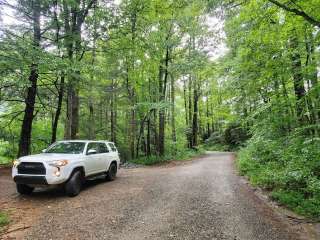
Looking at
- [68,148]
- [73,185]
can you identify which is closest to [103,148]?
[68,148]

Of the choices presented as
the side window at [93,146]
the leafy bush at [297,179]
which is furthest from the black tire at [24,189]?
the leafy bush at [297,179]

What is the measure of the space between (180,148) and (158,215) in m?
18.5

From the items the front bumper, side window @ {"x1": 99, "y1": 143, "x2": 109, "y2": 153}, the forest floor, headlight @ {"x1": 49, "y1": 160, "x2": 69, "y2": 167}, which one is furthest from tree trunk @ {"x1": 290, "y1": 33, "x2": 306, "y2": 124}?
the front bumper

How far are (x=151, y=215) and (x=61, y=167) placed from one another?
125 inches

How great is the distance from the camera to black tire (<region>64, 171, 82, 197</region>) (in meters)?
7.34

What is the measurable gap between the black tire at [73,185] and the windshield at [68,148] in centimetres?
96

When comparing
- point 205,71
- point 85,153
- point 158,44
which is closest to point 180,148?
point 205,71

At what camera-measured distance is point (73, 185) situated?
743cm

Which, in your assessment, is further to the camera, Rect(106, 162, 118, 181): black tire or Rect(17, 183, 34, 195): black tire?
Rect(106, 162, 118, 181): black tire

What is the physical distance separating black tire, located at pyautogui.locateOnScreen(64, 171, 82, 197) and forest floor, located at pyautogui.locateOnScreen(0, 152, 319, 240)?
206mm

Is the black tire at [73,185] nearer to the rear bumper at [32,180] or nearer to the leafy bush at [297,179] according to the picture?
the rear bumper at [32,180]

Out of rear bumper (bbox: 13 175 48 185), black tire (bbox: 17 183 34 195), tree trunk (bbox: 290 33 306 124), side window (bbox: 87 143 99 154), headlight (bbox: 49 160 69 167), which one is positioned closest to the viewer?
rear bumper (bbox: 13 175 48 185)

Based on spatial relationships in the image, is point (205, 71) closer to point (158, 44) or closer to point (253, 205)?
point (158, 44)

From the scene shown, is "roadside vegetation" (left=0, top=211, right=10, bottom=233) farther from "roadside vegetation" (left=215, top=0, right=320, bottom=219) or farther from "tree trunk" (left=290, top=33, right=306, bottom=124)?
"tree trunk" (left=290, top=33, right=306, bottom=124)
